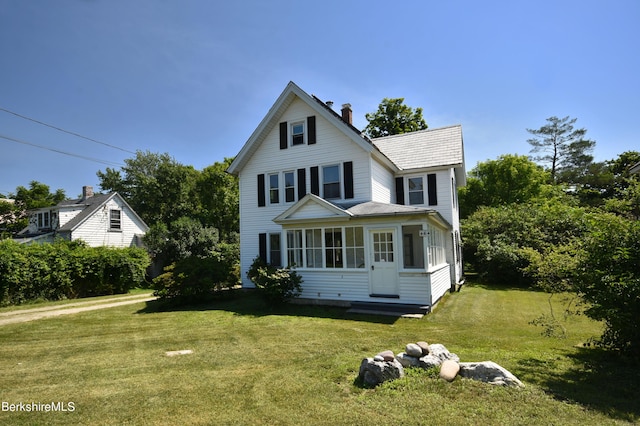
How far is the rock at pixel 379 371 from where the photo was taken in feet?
15.1

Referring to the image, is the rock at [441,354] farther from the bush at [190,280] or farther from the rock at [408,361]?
the bush at [190,280]

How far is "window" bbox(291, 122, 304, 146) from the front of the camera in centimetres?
1504

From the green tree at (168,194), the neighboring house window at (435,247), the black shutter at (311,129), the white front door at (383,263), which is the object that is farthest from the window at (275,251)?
the green tree at (168,194)

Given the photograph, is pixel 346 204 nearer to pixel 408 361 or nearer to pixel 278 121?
pixel 278 121

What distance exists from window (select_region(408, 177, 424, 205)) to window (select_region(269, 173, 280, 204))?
252 inches

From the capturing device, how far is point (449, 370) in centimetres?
468

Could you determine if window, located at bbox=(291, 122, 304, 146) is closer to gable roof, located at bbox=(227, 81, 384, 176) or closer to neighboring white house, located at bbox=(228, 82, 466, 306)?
neighboring white house, located at bbox=(228, 82, 466, 306)

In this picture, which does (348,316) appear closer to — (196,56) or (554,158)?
(196,56)

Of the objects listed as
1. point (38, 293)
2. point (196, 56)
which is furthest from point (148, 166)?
point (196, 56)

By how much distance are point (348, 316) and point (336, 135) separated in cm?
773

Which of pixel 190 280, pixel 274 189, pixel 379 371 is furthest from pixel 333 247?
pixel 379 371

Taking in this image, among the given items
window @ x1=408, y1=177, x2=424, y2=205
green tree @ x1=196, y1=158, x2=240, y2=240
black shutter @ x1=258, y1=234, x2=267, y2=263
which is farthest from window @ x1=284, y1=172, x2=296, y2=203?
green tree @ x1=196, y1=158, x2=240, y2=240

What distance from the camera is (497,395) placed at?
415 cm

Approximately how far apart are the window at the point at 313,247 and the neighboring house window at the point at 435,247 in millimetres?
3916
